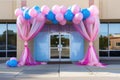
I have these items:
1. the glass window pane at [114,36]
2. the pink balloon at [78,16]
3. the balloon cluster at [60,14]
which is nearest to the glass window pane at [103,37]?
the glass window pane at [114,36]

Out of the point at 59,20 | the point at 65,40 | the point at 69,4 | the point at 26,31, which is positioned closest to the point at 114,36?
the point at 65,40

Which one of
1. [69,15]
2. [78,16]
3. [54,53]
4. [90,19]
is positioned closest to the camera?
[78,16]

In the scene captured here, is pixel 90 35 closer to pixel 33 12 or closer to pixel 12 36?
pixel 33 12

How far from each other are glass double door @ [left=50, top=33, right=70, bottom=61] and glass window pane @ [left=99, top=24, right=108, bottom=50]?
3217 millimetres

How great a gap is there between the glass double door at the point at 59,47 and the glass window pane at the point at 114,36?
406 cm

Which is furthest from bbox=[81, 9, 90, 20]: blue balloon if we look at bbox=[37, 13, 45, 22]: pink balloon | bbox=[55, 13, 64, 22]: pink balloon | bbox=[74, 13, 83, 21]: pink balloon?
bbox=[37, 13, 45, 22]: pink balloon

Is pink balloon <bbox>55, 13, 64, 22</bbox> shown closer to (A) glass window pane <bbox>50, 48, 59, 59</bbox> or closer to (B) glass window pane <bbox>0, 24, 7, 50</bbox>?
(A) glass window pane <bbox>50, 48, 59, 59</bbox>

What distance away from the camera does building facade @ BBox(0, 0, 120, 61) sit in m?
25.1

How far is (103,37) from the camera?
2859 cm

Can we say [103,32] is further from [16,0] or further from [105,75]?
[105,75]

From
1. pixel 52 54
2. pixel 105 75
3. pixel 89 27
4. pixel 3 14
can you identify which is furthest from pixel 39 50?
pixel 105 75

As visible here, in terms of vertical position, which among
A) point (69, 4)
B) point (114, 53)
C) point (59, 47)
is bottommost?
point (114, 53)

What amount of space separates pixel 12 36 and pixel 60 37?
14.9 feet

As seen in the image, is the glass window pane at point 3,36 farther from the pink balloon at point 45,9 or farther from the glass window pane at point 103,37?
the glass window pane at point 103,37
